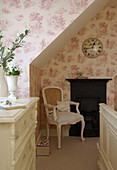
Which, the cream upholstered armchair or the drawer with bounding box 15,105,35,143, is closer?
the drawer with bounding box 15,105,35,143

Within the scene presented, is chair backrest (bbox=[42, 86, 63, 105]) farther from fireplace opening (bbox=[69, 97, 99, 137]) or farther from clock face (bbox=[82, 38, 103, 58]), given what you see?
clock face (bbox=[82, 38, 103, 58])

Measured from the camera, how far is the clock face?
459cm

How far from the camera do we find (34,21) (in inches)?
113

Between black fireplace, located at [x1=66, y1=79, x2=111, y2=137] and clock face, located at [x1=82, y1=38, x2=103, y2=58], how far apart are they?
679 mm

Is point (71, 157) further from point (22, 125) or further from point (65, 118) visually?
point (22, 125)

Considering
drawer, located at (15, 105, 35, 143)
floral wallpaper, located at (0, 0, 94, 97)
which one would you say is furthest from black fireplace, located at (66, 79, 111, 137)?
drawer, located at (15, 105, 35, 143)

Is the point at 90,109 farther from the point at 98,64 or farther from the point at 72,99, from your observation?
the point at 98,64

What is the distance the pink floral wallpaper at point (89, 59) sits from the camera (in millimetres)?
4570

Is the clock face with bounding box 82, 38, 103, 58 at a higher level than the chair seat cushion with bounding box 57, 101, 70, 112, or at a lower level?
higher

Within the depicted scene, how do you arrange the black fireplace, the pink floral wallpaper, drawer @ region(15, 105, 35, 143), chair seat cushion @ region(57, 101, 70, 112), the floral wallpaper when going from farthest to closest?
Result: the pink floral wallpaper → the black fireplace → chair seat cushion @ region(57, 101, 70, 112) → the floral wallpaper → drawer @ region(15, 105, 35, 143)

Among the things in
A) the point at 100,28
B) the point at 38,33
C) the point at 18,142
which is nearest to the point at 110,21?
the point at 100,28

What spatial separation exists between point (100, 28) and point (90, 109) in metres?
2.05

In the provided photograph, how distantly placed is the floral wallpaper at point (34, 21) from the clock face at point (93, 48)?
184 cm

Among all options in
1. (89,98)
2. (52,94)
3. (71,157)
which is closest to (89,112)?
(89,98)
